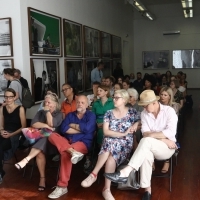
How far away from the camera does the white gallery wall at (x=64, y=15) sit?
17.9 feet

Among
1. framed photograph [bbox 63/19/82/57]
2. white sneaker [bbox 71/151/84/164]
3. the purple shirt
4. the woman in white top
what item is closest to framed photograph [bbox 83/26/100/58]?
framed photograph [bbox 63/19/82/57]

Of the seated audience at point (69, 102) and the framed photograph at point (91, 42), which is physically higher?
the framed photograph at point (91, 42)

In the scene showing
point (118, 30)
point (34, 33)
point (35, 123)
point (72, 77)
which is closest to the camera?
point (35, 123)

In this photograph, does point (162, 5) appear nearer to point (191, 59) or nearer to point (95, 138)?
point (191, 59)

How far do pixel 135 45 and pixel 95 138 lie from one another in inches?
488

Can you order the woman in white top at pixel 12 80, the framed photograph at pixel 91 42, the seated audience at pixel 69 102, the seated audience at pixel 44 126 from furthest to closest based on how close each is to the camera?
the framed photograph at pixel 91 42 < the woman in white top at pixel 12 80 < the seated audience at pixel 69 102 < the seated audience at pixel 44 126

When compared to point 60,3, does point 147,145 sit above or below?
below

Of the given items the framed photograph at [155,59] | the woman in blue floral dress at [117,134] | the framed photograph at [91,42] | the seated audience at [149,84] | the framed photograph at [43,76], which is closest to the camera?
the woman in blue floral dress at [117,134]

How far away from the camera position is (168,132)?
3.27m

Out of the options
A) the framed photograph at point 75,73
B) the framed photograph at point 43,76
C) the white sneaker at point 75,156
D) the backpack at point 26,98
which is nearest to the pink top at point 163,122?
the white sneaker at point 75,156

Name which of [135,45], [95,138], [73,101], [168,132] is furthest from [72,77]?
[135,45]

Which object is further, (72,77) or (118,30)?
(118,30)

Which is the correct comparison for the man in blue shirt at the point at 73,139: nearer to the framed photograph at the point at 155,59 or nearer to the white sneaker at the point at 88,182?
the white sneaker at the point at 88,182

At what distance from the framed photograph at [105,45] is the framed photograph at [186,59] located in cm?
550
